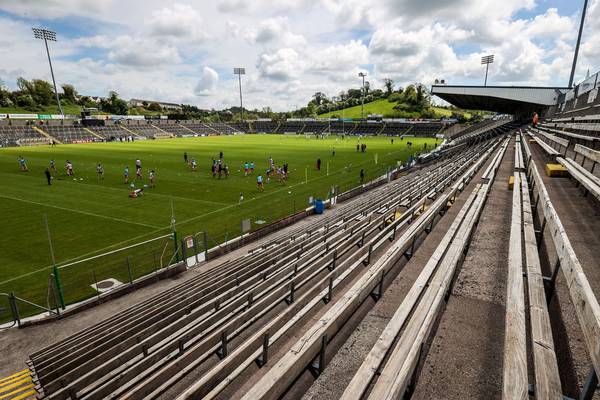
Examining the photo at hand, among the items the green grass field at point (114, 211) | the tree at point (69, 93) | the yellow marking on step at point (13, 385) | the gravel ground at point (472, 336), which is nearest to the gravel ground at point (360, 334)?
the gravel ground at point (472, 336)

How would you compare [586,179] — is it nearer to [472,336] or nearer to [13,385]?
[472,336]

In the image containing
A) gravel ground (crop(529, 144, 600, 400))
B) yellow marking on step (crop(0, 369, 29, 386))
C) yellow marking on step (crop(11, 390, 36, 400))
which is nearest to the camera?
gravel ground (crop(529, 144, 600, 400))

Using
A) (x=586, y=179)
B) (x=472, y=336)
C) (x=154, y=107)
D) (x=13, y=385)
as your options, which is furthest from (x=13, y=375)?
(x=154, y=107)

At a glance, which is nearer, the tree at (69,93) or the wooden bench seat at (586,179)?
the wooden bench seat at (586,179)

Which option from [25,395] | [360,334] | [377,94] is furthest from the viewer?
[377,94]

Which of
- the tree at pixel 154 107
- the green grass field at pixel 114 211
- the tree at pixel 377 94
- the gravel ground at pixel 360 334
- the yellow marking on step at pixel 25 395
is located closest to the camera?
the gravel ground at pixel 360 334

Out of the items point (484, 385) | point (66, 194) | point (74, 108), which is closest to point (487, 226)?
point (484, 385)

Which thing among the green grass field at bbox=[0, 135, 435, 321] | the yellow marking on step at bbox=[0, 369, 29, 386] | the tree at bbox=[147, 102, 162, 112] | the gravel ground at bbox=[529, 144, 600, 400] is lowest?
the yellow marking on step at bbox=[0, 369, 29, 386]

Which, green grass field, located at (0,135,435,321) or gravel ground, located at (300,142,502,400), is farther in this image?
green grass field, located at (0,135,435,321)

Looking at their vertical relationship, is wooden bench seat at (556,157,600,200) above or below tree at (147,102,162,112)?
below

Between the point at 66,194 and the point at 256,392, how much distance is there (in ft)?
87.6

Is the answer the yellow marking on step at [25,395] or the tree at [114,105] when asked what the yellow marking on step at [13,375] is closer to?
the yellow marking on step at [25,395]

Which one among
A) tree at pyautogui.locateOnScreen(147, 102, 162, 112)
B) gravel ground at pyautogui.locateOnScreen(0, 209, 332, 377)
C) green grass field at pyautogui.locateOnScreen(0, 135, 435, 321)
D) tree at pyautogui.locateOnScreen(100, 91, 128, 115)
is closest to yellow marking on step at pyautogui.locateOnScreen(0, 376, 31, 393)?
gravel ground at pyautogui.locateOnScreen(0, 209, 332, 377)

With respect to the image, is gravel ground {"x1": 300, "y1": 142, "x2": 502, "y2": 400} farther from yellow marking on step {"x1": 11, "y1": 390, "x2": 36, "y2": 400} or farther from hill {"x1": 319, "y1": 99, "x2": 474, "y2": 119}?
hill {"x1": 319, "y1": 99, "x2": 474, "y2": 119}
